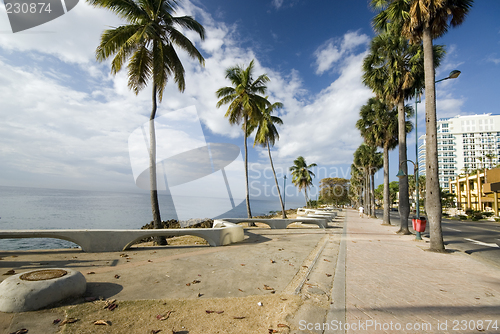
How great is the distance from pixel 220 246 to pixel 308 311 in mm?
5903

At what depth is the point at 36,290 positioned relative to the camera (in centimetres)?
350

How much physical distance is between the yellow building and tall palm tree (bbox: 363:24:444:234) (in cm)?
3109

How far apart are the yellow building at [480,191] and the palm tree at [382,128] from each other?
25408 millimetres

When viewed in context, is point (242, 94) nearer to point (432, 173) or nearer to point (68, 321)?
point (432, 173)

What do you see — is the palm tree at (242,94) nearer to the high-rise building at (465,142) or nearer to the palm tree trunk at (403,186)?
the palm tree trunk at (403,186)

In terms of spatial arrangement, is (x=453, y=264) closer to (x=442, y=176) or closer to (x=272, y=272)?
(x=272, y=272)

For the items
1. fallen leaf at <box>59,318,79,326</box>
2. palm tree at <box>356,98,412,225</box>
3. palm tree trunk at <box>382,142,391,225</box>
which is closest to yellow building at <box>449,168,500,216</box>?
palm tree at <box>356,98,412,225</box>

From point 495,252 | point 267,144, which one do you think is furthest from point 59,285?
point 267,144

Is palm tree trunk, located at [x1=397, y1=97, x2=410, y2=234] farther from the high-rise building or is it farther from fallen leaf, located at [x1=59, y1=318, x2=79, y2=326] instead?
the high-rise building

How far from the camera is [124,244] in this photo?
26.1ft

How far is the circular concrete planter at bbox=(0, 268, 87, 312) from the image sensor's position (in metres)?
3.39

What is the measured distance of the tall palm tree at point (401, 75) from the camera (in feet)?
44.8

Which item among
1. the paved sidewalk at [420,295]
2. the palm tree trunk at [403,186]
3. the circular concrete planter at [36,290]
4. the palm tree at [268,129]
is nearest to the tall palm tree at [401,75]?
the palm tree trunk at [403,186]

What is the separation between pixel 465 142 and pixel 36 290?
540ft
